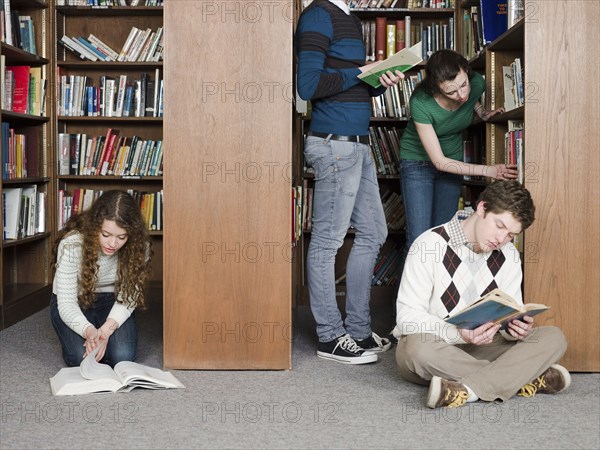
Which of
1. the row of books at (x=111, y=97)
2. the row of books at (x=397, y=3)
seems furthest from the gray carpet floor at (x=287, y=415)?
the row of books at (x=397, y=3)

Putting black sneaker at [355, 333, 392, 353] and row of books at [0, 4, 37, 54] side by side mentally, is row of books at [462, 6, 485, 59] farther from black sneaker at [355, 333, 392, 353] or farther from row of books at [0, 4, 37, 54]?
row of books at [0, 4, 37, 54]

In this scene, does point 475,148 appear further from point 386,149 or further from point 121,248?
point 121,248

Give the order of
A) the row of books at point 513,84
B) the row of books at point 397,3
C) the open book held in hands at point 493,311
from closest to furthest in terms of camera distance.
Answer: the open book held in hands at point 493,311 < the row of books at point 513,84 < the row of books at point 397,3

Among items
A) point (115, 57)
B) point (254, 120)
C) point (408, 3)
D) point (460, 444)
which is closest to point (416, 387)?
point (460, 444)

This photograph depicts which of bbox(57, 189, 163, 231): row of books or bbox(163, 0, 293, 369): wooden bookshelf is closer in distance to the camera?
bbox(163, 0, 293, 369): wooden bookshelf

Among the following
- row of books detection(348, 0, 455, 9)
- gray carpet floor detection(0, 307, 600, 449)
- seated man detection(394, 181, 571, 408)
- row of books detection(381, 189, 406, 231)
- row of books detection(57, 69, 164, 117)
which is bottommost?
gray carpet floor detection(0, 307, 600, 449)

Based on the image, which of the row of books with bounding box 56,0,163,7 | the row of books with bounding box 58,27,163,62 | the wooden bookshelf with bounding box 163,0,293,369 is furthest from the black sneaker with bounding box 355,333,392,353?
the row of books with bounding box 56,0,163,7

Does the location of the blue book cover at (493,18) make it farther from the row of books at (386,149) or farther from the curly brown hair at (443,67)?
the row of books at (386,149)

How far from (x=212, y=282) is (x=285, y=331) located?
315 mm

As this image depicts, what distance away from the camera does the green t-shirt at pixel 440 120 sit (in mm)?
3432

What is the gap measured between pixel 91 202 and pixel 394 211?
5.68 feet

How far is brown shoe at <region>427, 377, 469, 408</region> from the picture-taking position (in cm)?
243

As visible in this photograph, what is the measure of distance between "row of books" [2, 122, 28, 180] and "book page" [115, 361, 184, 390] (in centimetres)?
160

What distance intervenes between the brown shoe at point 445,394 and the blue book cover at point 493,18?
186cm
